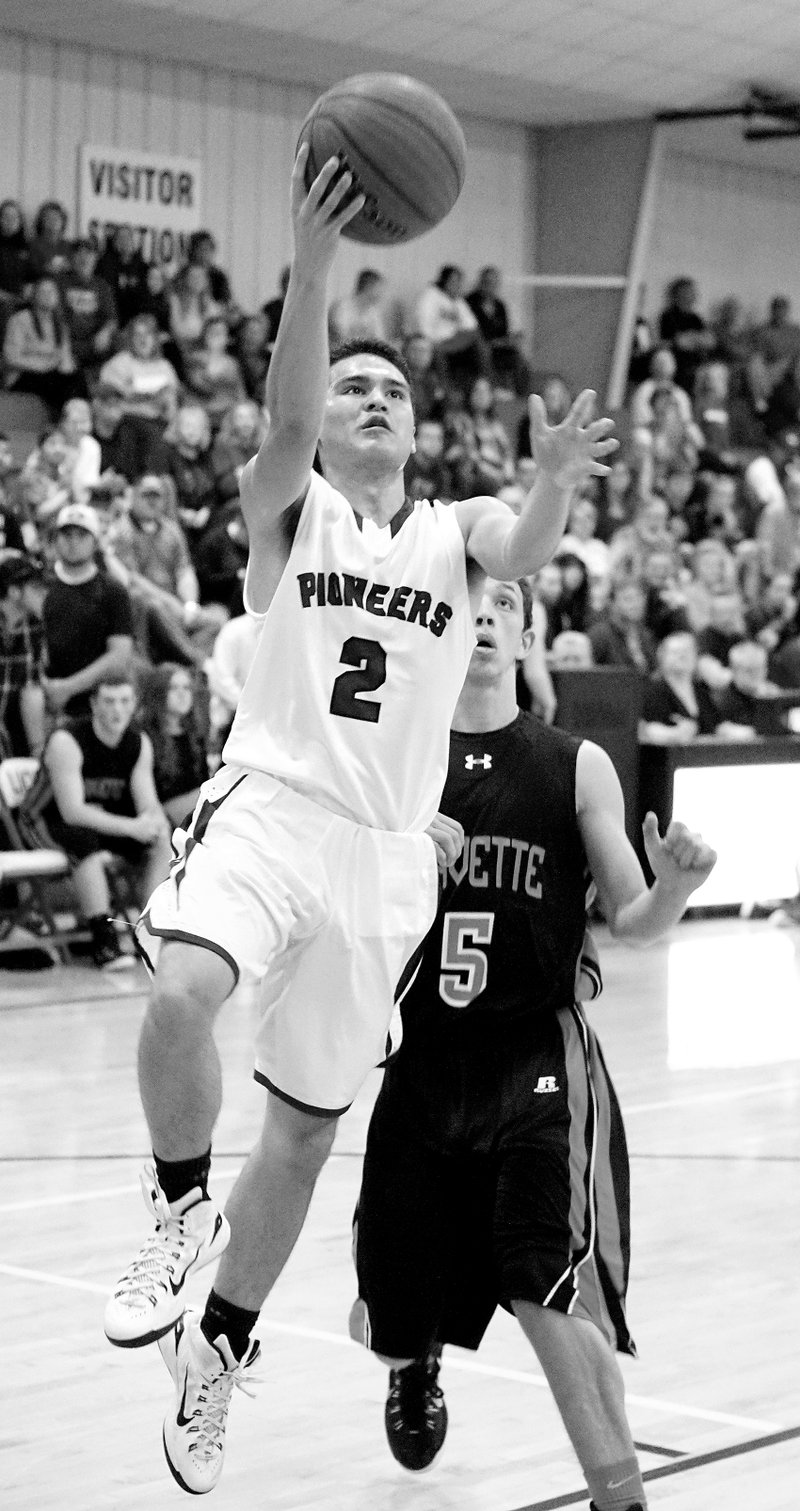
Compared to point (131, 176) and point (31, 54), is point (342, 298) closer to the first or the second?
point (131, 176)

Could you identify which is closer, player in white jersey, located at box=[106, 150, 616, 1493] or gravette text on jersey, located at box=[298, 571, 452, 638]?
player in white jersey, located at box=[106, 150, 616, 1493]

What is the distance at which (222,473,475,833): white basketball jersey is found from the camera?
3855mm

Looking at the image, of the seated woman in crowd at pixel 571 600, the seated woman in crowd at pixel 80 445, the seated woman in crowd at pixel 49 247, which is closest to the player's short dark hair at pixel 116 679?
the seated woman in crowd at pixel 80 445

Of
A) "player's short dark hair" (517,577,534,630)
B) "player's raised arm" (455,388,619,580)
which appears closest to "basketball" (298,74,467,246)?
"player's raised arm" (455,388,619,580)

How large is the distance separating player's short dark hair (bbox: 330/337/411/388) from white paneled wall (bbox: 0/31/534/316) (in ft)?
42.9

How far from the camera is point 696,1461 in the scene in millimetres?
4289

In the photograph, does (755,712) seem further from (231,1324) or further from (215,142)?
(231,1324)

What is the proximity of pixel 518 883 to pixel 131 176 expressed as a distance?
14.1 meters

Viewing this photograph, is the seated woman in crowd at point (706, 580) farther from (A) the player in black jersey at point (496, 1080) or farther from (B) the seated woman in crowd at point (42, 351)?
(A) the player in black jersey at point (496, 1080)

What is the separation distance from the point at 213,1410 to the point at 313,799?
1086 millimetres

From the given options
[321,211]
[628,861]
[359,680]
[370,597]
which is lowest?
[628,861]

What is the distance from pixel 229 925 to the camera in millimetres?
3646

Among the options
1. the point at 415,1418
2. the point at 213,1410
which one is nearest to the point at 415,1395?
the point at 415,1418

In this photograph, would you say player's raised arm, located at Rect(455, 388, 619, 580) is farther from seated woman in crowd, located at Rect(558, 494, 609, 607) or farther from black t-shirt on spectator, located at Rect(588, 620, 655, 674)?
seated woman in crowd, located at Rect(558, 494, 609, 607)
